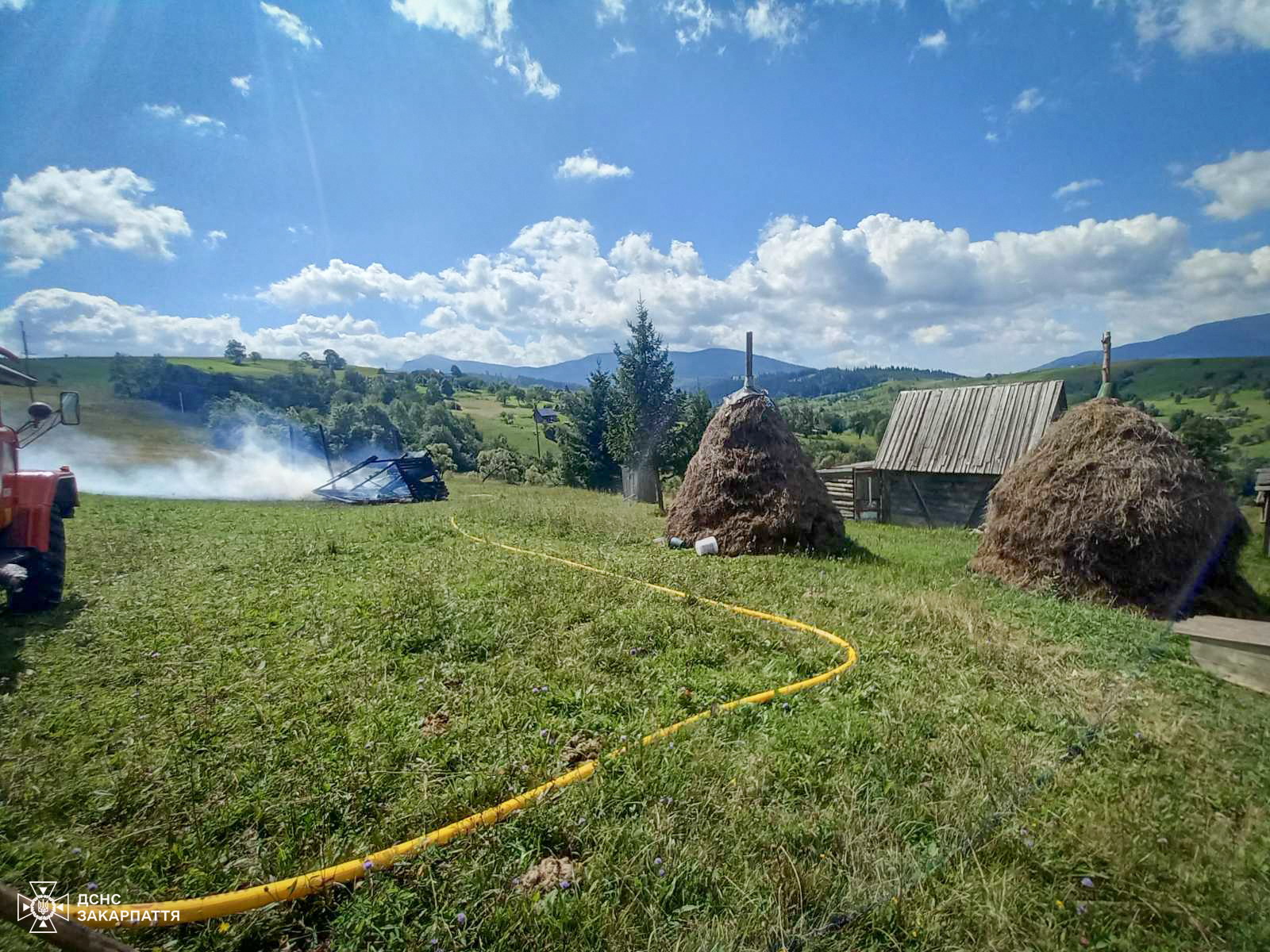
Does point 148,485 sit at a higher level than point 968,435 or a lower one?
lower

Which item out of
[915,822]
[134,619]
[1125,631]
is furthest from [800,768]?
[134,619]

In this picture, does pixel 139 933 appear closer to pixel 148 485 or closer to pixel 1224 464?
pixel 148 485

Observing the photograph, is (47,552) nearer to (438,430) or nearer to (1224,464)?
(1224,464)

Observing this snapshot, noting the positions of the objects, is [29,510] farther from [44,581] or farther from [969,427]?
[969,427]

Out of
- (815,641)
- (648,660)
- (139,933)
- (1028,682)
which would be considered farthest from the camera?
(815,641)

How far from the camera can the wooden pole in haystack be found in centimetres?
1022

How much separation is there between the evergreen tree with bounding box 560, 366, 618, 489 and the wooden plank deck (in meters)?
24.1

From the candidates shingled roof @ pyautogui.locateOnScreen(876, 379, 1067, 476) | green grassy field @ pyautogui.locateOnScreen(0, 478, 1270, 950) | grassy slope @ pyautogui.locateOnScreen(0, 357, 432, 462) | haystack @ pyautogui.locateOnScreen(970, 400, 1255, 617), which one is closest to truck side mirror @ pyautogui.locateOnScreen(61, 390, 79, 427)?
green grassy field @ pyautogui.locateOnScreen(0, 478, 1270, 950)

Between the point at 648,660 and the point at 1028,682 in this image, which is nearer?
the point at 1028,682

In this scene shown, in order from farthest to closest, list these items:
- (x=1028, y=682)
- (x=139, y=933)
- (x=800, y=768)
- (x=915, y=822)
A: (x=1028, y=682) → (x=800, y=768) → (x=915, y=822) → (x=139, y=933)

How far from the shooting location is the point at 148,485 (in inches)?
818

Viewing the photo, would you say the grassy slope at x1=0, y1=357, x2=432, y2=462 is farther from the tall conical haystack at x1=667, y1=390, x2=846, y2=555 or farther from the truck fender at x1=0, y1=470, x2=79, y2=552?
the tall conical haystack at x1=667, y1=390, x2=846, y2=555

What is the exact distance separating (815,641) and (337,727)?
4209mm
